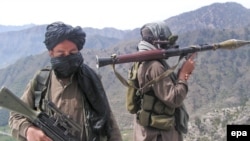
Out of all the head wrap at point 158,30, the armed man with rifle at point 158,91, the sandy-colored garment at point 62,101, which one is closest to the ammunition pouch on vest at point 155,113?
the armed man with rifle at point 158,91

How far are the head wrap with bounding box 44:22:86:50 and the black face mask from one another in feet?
0.34

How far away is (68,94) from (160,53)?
128 centimetres

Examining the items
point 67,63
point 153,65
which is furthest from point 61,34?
point 153,65

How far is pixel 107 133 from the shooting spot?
3184 millimetres

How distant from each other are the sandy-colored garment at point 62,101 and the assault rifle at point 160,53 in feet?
2.68

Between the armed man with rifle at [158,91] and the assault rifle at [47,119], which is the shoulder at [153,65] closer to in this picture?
the armed man with rifle at [158,91]

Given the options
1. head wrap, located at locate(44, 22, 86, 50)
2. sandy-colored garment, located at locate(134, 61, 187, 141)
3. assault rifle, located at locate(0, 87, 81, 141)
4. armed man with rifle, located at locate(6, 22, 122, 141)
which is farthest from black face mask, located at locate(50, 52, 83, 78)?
sandy-colored garment, located at locate(134, 61, 187, 141)

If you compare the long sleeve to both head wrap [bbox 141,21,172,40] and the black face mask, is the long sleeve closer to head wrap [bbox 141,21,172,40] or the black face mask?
the black face mask

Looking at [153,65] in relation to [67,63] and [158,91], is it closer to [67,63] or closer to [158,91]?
[158,91]

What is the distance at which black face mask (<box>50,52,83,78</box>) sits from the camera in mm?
2992

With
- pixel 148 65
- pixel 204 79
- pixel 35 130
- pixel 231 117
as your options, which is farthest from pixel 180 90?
pixel 204 79

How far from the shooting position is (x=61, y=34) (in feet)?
10.0

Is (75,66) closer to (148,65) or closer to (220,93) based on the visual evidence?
(148,65)

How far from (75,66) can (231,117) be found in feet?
183
